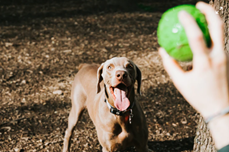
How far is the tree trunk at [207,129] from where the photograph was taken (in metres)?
2.58

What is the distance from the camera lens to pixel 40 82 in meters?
5.75

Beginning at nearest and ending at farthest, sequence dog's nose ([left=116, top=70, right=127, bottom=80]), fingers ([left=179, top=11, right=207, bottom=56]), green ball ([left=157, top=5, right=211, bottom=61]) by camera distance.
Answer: fingers ([left=179, top=11, right=207, bottom=56]) < green ball ([left=157, top=5, right=211, bottom=61]) < dog's nose ([left=116, top=70, right=127, bottom=80])

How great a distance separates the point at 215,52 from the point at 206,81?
0.11 m

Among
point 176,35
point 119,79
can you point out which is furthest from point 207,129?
point 176,35

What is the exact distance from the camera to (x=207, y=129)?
291cm

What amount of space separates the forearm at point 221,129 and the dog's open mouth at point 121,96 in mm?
1977

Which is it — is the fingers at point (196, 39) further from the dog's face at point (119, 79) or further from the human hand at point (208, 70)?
the dog's face at point (119, 79)

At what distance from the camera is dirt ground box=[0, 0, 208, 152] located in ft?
13.9

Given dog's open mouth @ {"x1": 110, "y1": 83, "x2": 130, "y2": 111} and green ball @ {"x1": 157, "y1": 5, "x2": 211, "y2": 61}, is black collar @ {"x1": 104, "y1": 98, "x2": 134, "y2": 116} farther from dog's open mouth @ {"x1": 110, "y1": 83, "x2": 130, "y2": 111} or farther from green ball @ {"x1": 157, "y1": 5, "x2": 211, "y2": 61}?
green ball @ {"x1": 157, "y1": 5, "x2": 211, "y2": 61}

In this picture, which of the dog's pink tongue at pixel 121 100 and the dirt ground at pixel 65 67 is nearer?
the dog's pink tongue at pixel 121 100

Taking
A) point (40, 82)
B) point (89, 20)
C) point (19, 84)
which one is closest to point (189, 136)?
point (40, 82)

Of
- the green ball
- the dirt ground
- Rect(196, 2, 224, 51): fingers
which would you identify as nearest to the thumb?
Rect(196, 2, 224, 51): fingers

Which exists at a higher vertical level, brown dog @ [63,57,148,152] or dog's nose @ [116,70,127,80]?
dog's nose @ [116,70,127,80]

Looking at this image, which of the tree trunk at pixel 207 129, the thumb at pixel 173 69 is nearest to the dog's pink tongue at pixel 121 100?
the tree trunk at pixel 207 129
